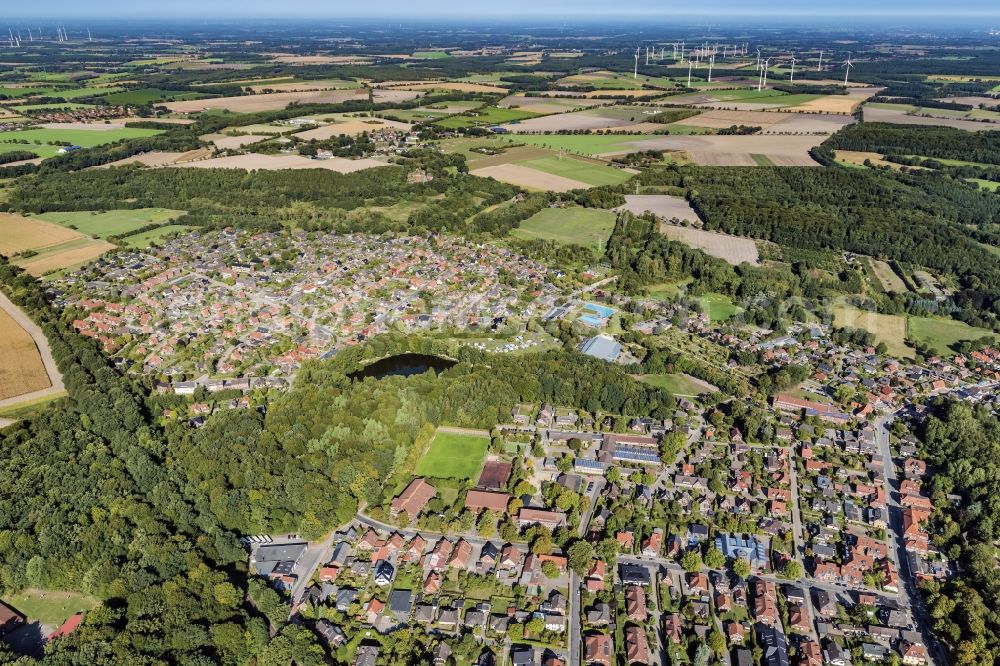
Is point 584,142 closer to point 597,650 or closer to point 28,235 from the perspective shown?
point 28,235

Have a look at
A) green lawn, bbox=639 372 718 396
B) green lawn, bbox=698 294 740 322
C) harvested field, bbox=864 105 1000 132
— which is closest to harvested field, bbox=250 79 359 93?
harvested field, bbox=864 105 1000 132

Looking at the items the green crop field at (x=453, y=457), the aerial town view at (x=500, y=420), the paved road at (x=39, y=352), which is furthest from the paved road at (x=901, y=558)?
the paved road at (x=39, y=352)

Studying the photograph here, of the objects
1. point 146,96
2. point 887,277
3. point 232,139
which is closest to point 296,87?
point 146,96

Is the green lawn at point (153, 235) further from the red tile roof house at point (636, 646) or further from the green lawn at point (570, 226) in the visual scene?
the red tile roof house at point (636, 646)

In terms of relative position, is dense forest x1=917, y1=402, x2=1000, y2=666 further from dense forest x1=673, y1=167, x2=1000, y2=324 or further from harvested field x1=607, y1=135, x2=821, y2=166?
harvested field x1=607, y1=135, x2=821, y2=166

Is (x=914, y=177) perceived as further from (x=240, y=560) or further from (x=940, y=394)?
(x=240, y=560)

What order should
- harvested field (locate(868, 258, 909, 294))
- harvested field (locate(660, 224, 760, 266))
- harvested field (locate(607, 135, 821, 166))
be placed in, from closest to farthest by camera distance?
harvested field (locate(868, 258, 909, 294)) < harvested field (locate(660, 224, 760, 266)) < harvested field (locate(607, 135, 821, 166))
